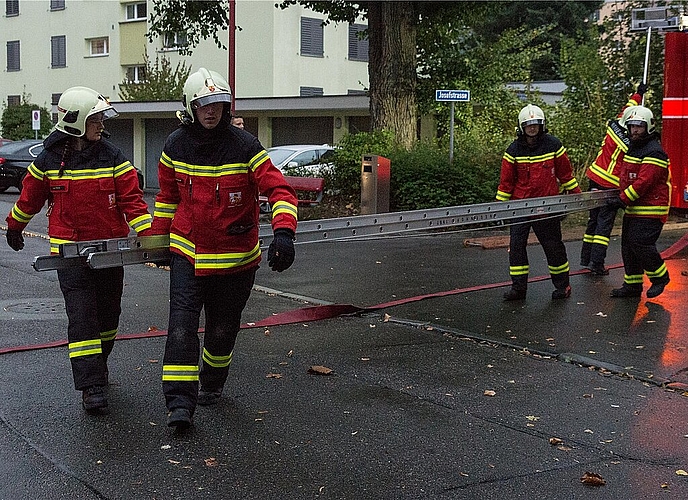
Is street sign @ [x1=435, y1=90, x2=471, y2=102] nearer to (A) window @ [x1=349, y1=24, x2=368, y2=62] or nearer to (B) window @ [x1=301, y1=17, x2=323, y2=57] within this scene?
(B) window @ [x1=301, y1=17, x2=323, y2=57]

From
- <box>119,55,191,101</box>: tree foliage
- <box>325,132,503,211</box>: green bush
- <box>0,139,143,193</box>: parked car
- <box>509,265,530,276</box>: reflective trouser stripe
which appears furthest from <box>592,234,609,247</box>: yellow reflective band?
<box>119,55,191,101</box>: tree foliage

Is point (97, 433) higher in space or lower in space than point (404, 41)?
lower

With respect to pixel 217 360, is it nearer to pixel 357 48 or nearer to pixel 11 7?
pixel 357 48

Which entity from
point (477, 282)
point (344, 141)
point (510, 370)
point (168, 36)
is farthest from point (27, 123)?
point (510, 370)

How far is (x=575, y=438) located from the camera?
5.25 meters

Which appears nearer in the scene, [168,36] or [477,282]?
[477,282]

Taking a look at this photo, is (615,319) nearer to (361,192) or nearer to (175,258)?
(175,258)

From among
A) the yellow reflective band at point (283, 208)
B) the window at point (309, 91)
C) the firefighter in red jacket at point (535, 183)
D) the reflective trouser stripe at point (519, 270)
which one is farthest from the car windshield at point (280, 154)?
the window at point (309, 91)

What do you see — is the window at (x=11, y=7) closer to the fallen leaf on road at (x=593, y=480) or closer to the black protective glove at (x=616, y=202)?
the black protective glove at (x=616, y=202)

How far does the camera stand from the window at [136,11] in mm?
42181

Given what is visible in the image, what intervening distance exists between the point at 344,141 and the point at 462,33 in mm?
4987

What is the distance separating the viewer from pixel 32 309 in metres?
8.91

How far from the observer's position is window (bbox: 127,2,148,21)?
4218 centimetres

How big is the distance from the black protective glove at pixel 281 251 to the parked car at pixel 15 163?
20.4m
